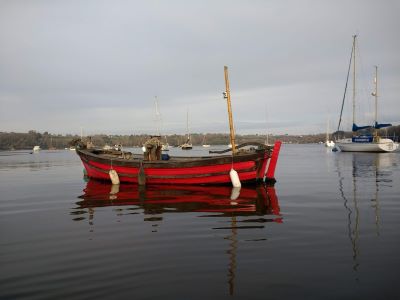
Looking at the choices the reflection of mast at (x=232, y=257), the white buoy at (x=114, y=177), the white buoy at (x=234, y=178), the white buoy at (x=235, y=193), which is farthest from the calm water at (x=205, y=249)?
the white buoy at (x=114, y=177)

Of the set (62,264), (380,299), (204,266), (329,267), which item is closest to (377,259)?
(329,267)

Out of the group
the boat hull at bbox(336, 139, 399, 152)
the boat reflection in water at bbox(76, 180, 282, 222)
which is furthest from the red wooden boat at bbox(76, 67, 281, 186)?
the boat hull at bbox(336, 139, 399, 152)

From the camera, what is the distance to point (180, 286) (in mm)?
5949

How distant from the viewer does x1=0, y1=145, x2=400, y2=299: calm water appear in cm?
584

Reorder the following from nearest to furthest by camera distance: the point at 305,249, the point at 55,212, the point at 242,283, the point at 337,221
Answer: the point at 242,283 < the point at 305,249 < the point at 337,221 < the point at 55,212

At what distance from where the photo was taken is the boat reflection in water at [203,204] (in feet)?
34.4

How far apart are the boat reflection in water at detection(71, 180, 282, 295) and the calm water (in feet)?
0.21

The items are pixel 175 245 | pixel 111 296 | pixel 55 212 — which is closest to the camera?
pixel 111 296

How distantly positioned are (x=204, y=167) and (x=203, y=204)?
5336 millimetres

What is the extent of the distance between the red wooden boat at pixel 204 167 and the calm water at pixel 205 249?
12.9 feet

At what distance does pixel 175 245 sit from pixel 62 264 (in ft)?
8.36

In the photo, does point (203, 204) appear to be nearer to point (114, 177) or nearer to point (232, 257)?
point (232, 257)

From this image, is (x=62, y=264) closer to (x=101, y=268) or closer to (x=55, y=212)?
(x=101, y=268)

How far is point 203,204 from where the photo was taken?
14375mm
